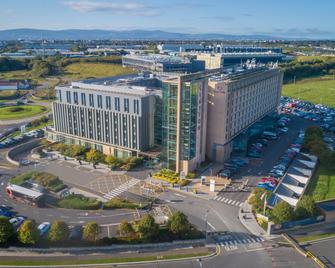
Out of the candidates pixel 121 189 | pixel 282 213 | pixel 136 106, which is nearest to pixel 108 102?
pixel 136 106

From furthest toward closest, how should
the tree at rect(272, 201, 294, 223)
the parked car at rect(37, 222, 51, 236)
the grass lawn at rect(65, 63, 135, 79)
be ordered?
1. the grass lawn at rect(65, 63, 135, 79)
2. the tree at rect(272, 201, 294, 223)
3. the parked car at rect(37, 222, 51, 236)

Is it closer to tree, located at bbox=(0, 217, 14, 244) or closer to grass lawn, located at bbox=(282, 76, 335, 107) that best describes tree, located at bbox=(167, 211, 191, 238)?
tree, located at bbox=(0, 217, 14, 244)

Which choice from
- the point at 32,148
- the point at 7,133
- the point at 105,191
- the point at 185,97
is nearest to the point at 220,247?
the point at 105,191

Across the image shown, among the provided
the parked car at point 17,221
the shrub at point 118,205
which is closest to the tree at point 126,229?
the shrub at point 118,205

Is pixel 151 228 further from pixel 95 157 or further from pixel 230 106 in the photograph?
pixel 230 106

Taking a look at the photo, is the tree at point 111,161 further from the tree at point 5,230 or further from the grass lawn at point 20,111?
the grass lawn at point 20,111

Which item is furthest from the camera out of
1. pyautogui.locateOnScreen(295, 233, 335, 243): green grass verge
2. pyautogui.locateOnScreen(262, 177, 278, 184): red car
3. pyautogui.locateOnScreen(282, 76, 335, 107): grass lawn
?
pyautogui.locateOnScreen(282, 76, 335, 107): grass lawn

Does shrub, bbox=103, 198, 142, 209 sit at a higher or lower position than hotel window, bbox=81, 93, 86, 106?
lower

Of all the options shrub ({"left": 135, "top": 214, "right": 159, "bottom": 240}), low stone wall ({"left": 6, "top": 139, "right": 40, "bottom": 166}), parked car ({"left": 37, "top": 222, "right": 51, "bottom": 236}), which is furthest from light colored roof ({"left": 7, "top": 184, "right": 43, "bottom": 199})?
shrub ({"left": 135, "top": 214, "right": 159, "bottom": 240})
